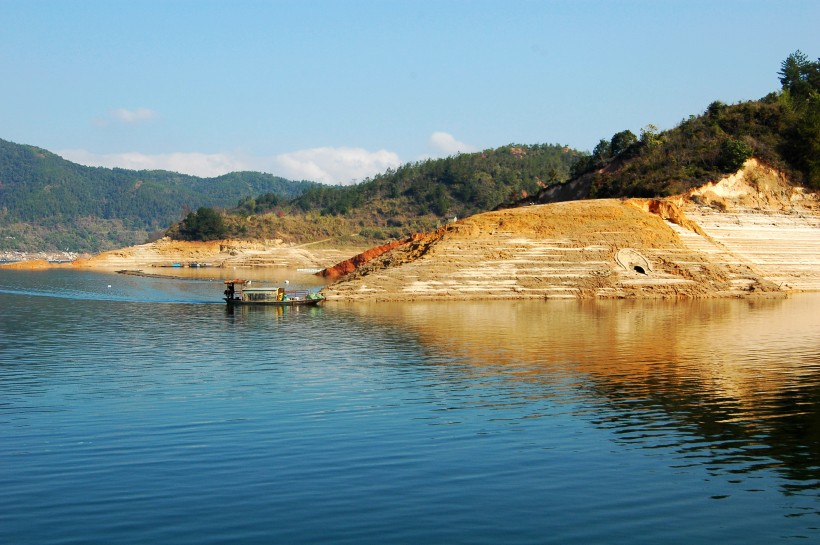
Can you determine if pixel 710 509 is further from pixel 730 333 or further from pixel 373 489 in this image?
pixel 730 333

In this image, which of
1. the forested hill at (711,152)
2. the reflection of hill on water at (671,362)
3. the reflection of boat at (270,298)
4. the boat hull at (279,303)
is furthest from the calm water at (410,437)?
the forested hill at (711,152)

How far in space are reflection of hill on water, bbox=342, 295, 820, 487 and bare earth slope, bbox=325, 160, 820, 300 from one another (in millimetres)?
3680

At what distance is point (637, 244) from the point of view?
236 ft

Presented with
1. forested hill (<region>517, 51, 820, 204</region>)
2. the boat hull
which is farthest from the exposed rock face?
the boat hull

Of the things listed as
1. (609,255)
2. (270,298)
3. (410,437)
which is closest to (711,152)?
(609,255)

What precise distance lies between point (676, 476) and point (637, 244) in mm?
54059

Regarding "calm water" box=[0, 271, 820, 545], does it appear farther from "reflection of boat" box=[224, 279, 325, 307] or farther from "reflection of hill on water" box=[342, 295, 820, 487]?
"reflection of boat" box=[224, 279, 325, 307]

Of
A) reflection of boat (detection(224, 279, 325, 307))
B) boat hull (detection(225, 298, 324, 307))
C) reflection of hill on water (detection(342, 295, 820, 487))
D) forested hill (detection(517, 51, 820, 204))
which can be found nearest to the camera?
reflection of hill on water (detection(342, 295, 820, 487))

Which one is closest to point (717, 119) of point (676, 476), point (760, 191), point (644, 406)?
point (760, 191)

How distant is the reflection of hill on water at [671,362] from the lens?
23281 mm

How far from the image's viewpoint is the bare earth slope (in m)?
67.3

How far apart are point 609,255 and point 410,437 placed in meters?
50.5

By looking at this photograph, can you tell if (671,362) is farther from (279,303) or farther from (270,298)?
(270,298)

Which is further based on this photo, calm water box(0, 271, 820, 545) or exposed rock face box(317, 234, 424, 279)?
exposed rock face box(317, 234, 424, 279)
